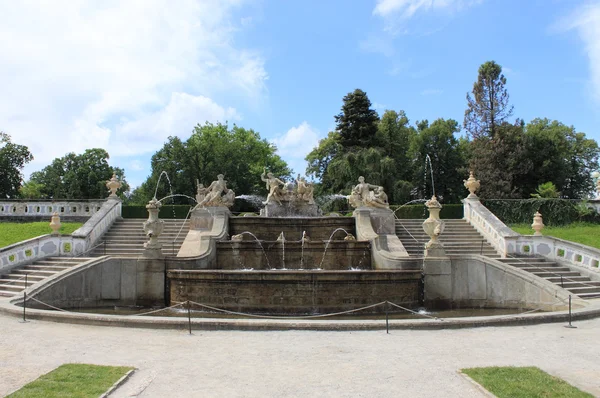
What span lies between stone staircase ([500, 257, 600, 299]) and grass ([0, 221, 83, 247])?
1970 centimetres

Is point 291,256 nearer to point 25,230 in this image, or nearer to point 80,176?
point 25,230

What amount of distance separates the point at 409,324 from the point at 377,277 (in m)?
4.45

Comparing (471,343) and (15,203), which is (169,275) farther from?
(15,203)

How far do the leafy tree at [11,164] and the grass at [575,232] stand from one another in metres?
46.6

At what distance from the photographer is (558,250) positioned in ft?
62.7

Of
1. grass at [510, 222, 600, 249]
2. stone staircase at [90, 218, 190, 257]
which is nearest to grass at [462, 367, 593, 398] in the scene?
stone staircase at [90, 218, 190, 257]

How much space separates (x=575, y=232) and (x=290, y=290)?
17533 millimetres

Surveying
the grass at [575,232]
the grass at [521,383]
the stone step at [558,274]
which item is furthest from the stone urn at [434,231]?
the grass at [521,383]

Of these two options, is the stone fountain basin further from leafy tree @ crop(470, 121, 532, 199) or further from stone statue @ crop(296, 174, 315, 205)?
leafy tree @ crop(470, 121, 532, 199)

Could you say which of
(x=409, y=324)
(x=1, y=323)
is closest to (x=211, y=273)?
(x=1, y=323)

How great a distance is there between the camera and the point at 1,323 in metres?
10.9

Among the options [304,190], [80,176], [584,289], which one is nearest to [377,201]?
[304,190]

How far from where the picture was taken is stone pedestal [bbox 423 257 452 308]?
1653 cm

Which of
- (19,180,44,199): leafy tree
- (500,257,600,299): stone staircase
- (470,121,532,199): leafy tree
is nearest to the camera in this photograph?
(500,257,600,299): stone staircase
